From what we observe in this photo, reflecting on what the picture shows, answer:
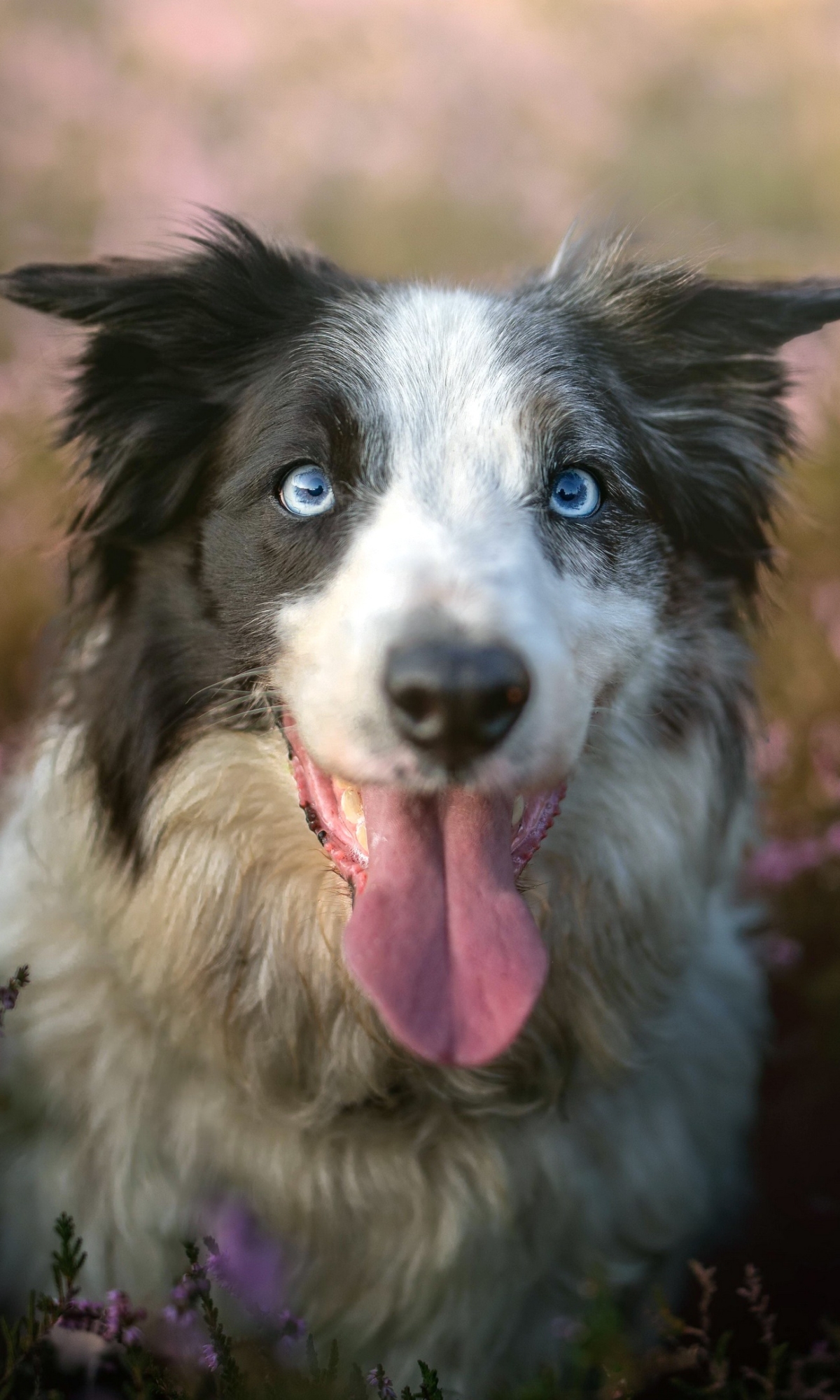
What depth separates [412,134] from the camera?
6.39 meters

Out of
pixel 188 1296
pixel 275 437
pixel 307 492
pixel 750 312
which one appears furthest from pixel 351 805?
pixel 750 312

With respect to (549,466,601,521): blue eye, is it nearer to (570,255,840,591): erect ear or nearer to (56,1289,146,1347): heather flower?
(570,255,840,591): erect ear

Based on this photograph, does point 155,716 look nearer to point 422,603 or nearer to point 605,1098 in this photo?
point 422,603

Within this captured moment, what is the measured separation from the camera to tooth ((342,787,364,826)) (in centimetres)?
187

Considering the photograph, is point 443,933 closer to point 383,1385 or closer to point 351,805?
point 351,805

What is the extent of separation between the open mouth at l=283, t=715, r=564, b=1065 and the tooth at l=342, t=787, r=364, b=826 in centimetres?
1

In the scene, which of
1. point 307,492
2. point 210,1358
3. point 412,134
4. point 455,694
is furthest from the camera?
point 412,134

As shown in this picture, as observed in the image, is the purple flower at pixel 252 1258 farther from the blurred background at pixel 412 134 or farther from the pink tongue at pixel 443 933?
the blurred background at pixel 412 134

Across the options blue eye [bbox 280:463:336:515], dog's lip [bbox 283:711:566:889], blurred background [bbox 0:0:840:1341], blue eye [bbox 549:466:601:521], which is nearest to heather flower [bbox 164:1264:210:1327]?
dog's lip [bbox 283:711:566:889]

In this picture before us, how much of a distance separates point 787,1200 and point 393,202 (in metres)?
5.63

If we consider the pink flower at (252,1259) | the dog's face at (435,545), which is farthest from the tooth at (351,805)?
the pink flower at (252,1259)

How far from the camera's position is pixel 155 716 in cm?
214

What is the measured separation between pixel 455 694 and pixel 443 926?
46cm

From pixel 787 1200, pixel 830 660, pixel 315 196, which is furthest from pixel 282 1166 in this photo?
pixel 315 196
